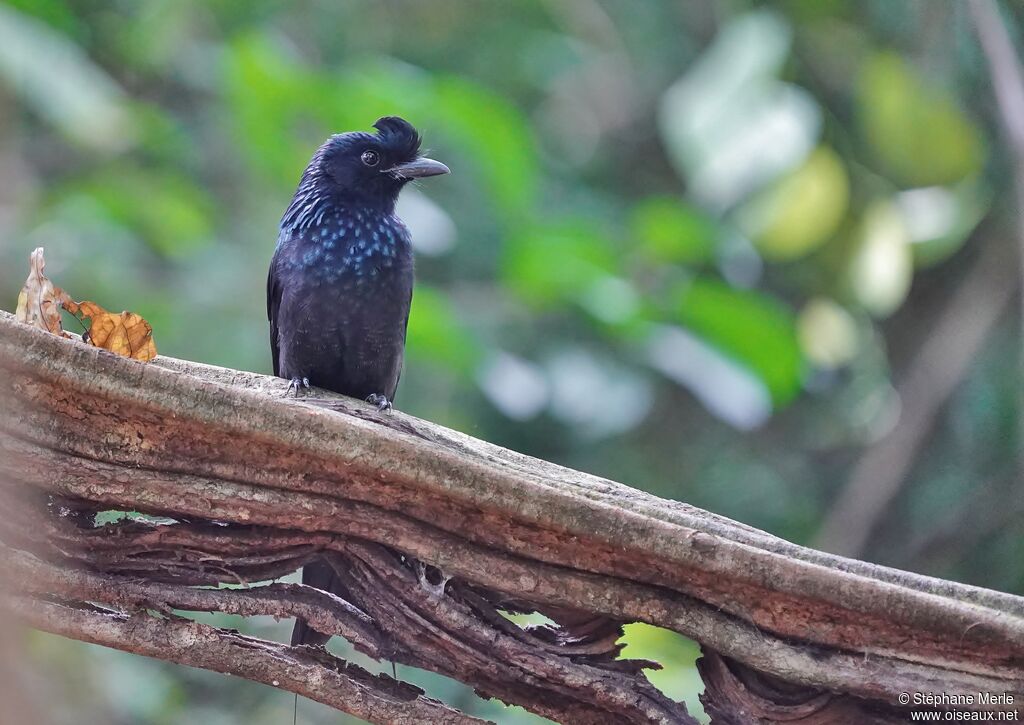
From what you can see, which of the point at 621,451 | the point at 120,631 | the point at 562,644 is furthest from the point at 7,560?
the point at 621,451

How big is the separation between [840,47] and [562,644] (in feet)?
14.2

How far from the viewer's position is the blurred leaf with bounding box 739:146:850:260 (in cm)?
493

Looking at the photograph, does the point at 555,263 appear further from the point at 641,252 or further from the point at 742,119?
the point at 742,119

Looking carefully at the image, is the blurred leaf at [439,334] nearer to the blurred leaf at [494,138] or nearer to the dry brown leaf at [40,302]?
the blurred leaf at [494,138]

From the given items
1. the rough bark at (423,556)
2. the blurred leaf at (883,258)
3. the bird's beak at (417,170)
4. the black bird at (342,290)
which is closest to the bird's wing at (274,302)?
the black bird at (342,290)

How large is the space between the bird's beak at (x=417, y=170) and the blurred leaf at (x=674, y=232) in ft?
4.32

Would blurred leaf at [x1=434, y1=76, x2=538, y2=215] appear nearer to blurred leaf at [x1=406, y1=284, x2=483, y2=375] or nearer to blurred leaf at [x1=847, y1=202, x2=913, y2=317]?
blurred leaf at [x1=406, y1=284, x2=483, y2=375]

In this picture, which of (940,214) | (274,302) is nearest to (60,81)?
(274,302)

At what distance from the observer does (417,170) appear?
13.8ft

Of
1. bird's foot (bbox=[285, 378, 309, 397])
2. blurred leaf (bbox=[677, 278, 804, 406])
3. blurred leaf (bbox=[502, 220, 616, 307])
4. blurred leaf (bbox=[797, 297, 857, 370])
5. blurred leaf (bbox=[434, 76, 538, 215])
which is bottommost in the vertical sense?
blurred leaf (bbox=[797, 297, 857, 370])

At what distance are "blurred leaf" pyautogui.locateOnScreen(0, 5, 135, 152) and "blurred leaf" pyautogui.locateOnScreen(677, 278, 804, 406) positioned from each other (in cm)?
257

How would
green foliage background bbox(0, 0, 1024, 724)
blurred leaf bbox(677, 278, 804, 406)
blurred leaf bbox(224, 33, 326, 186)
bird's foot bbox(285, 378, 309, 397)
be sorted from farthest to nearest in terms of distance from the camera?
blurred leaf bbox(224, 33, 326, 186), blurred leaf bbox(677, 278, 804, 406), green foliage background bbox(0, 0, 1024, 724), bird's foot bbox(285, 378, 309, 397)

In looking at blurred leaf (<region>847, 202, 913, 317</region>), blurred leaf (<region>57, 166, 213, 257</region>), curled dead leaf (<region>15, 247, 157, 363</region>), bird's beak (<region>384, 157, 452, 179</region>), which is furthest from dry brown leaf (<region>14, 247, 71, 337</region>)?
blurred leaf (<region>847, 202, 913, 317</region>)

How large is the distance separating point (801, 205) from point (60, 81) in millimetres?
3040
